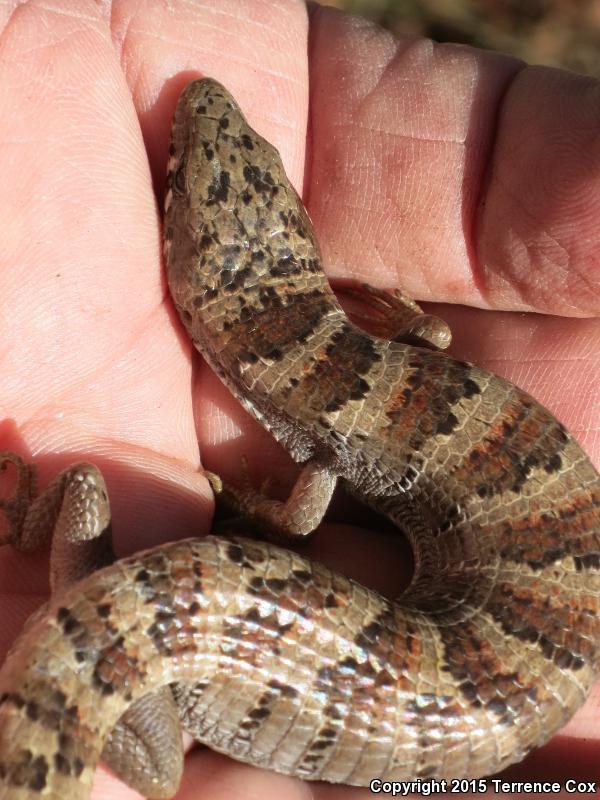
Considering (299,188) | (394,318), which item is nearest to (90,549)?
(394,318)

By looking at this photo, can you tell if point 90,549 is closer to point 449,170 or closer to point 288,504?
point 288,504

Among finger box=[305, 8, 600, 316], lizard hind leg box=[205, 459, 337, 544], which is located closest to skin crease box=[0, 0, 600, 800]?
finger box=[305, 8, 600, 316]

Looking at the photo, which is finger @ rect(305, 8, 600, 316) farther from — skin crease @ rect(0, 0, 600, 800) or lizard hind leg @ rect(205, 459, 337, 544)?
lizard hind leg @ rect(205, 459, 337, 544)

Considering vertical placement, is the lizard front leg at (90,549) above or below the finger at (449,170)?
below

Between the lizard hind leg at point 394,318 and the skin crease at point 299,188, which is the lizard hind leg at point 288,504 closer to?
the skin crease at point 299,188

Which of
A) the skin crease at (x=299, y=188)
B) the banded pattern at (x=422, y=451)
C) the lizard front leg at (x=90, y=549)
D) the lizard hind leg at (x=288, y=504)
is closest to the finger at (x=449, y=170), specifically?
the skin crease at (x=299, y=188)
